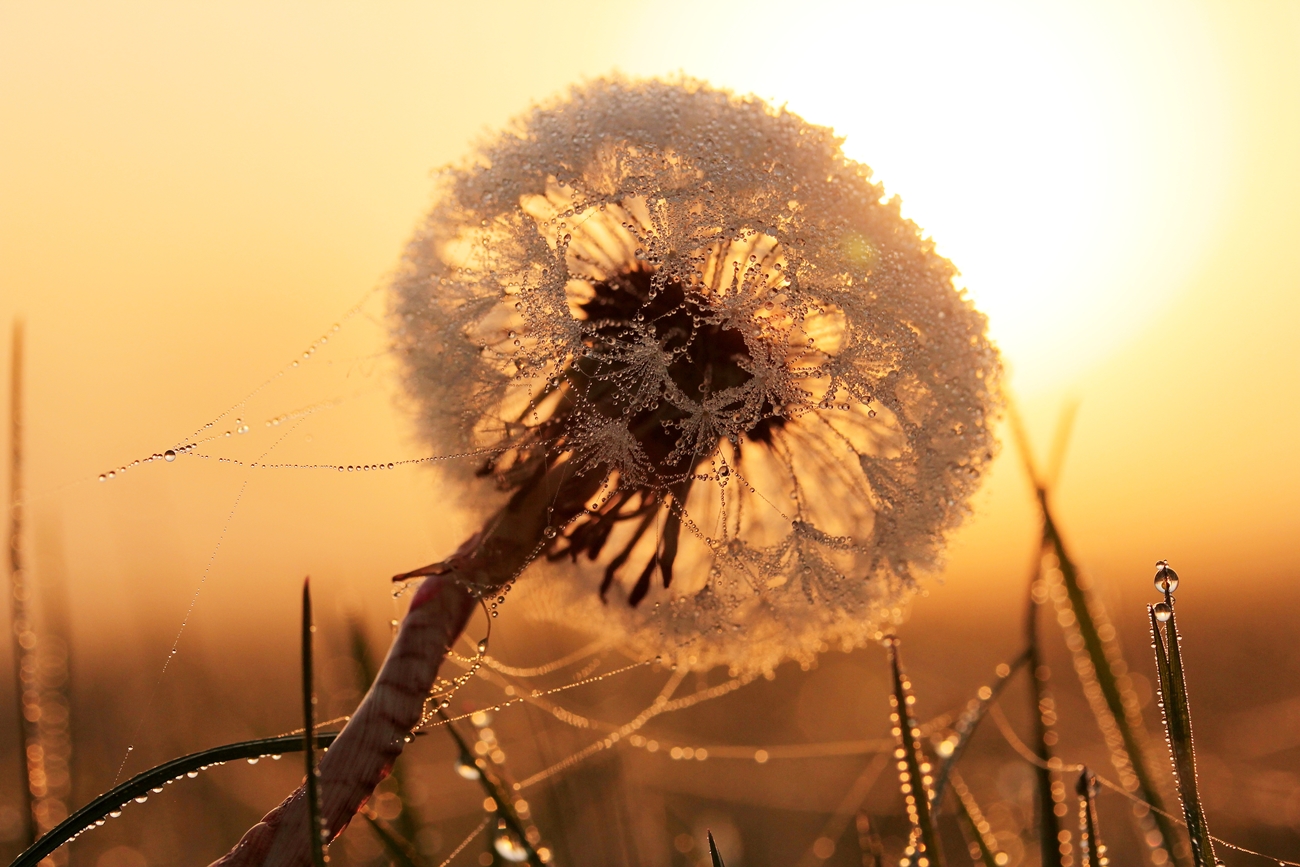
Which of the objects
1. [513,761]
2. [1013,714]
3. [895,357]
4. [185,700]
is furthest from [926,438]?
[1013,714]

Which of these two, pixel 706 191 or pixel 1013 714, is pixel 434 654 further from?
pixel 1013 714

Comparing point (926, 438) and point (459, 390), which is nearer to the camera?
point (926, 438)

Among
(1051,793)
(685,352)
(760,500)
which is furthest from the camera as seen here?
(760,500)

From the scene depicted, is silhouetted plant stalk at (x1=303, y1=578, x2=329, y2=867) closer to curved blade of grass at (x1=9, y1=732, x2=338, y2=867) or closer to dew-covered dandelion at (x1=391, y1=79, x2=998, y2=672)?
curved blade of grass at (x1=9, y1=732, x2=338, y2=867)

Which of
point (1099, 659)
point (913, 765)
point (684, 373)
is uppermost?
point (684, 373)

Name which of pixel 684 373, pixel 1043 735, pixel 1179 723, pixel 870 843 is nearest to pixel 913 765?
pixel 1179 723

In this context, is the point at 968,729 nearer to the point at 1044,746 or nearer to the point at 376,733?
the point at 1044,746
